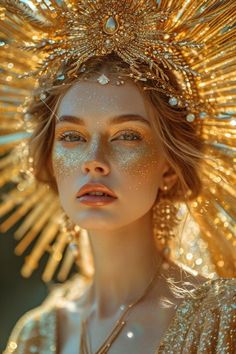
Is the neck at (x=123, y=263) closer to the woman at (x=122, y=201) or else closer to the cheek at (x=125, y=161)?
the woman at (x=122, y=201)

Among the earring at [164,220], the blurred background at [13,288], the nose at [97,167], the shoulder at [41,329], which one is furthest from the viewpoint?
the blurred background at [13,288]

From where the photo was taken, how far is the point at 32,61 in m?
2.66

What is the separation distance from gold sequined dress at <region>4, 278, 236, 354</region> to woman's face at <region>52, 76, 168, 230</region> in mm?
281

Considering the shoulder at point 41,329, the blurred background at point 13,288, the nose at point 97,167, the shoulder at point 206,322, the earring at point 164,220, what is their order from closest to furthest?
the shoulder at point 206,322
the nose at point 97,167
the shoulder at point 41,329
the earring at point 164,220
the blurred background at point 13,288

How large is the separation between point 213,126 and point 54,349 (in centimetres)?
76

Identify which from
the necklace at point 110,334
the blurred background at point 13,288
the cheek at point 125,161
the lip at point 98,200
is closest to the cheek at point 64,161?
the cheek at point 125,161

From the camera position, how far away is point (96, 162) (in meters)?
2.36

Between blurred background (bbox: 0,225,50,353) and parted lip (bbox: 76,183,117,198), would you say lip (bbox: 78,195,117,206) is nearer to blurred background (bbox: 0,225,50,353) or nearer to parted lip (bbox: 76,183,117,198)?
parted lip (bbox: 76,183,117,198)

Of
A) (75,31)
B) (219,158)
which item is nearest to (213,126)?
(219,158)

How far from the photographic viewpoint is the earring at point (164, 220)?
2.63 meters

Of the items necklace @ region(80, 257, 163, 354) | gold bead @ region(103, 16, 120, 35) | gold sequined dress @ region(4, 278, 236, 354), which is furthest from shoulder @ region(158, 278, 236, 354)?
gold bead @ region(103, 16, 120, 35)

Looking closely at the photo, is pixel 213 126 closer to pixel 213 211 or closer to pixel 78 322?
pixel 213 211

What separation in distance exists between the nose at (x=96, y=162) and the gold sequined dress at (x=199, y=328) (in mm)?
403

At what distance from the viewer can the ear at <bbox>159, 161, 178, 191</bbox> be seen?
100 inches
